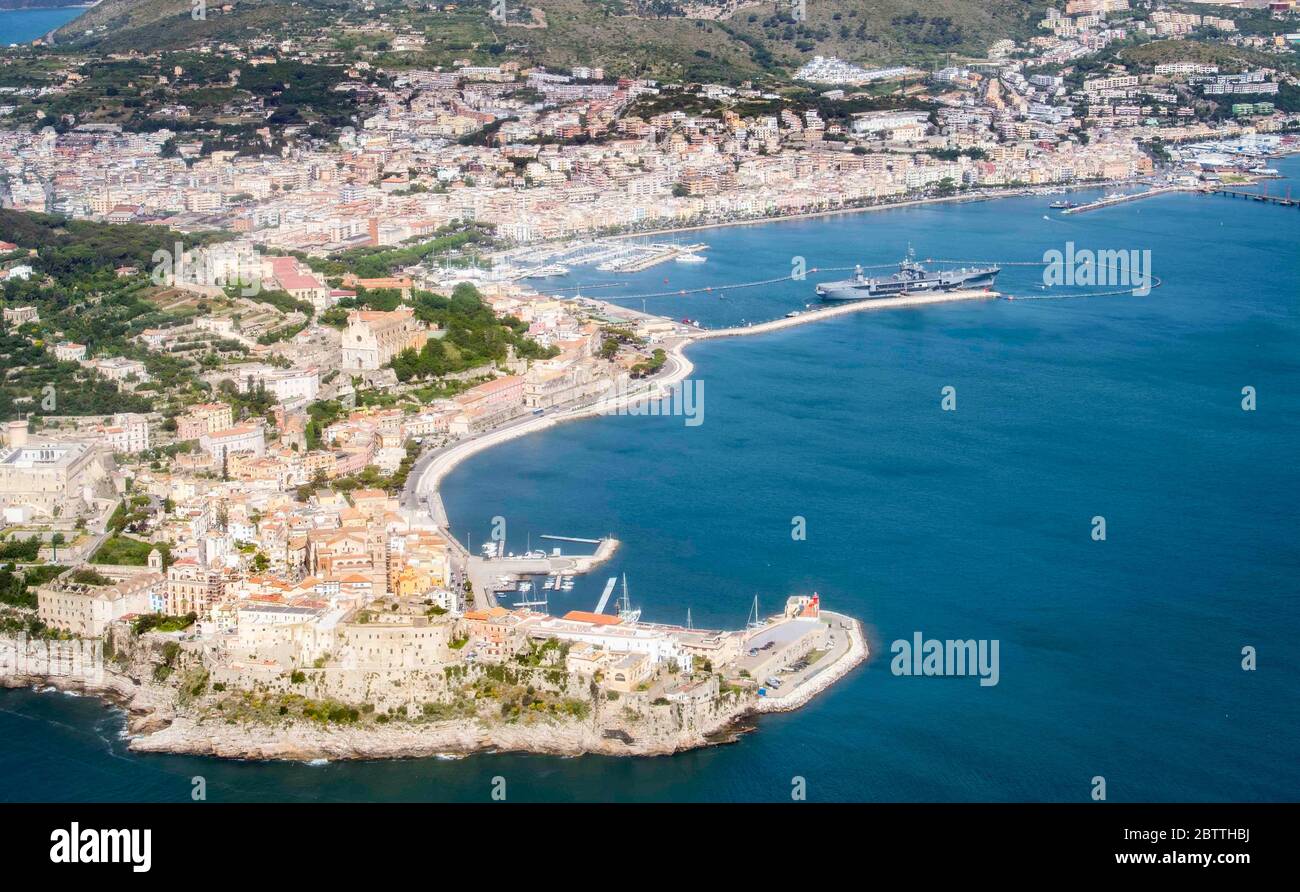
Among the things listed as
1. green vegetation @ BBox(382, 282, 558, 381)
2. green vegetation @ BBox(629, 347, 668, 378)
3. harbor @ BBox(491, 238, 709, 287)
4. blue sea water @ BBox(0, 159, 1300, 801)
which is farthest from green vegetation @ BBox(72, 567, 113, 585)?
harbor @ BBox(491, 238, 709, 287)

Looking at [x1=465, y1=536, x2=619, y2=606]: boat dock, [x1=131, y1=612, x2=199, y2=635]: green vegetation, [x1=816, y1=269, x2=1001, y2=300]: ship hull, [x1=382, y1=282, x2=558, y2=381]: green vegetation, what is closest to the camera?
[x1=131, y1=612, x2=199, y2=635]: green vegetation

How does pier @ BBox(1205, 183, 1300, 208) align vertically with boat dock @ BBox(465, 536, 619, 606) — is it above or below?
above

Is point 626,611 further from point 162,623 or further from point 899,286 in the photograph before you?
point 899,286

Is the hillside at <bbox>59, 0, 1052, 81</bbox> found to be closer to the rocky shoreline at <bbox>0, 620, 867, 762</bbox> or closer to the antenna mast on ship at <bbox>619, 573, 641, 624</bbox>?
the antenna mast on ship at <bbox>619, 573, 641, 624</bbox>

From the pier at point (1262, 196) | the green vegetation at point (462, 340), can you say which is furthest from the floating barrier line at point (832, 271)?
the pier at point (1262, 196)

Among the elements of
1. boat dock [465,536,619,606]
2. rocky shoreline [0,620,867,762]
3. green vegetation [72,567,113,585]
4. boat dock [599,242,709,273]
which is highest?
boat dock [599,242,709,273]

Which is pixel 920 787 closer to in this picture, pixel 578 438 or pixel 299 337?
pixel 578 438
